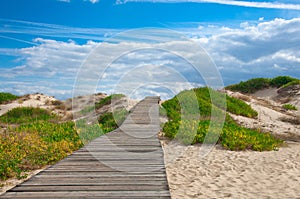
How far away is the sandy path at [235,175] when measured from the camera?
27.8ft

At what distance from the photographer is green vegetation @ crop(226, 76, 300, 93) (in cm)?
4227

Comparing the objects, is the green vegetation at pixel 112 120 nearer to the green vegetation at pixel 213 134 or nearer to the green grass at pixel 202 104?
the green vegetation at pixel 213 134

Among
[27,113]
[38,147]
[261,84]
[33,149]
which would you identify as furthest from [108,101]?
[261,84]

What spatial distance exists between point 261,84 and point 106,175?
129ft

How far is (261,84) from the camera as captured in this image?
43.4 meters

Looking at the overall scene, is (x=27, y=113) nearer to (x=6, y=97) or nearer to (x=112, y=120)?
(x=6, y=97)

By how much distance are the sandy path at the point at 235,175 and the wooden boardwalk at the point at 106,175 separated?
89cm

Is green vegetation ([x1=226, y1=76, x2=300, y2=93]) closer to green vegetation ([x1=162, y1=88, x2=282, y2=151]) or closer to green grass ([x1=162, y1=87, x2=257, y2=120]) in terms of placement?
green grass ([x1=162, y1=87, x2=257, y2=120])

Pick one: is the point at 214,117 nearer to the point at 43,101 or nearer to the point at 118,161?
the point at 118,161

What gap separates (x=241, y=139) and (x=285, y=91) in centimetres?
2781

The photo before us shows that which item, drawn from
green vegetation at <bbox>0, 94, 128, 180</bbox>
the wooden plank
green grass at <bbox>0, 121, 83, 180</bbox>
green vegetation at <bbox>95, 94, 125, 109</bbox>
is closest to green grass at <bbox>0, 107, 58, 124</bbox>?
green vegetation at <bbox>95, 94, 125, 109</bbox>

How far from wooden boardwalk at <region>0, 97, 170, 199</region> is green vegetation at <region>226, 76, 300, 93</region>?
3392 centimetres

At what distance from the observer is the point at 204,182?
9.26m

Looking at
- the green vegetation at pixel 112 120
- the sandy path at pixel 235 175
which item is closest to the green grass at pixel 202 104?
the green vegetation at pixel 112 120
